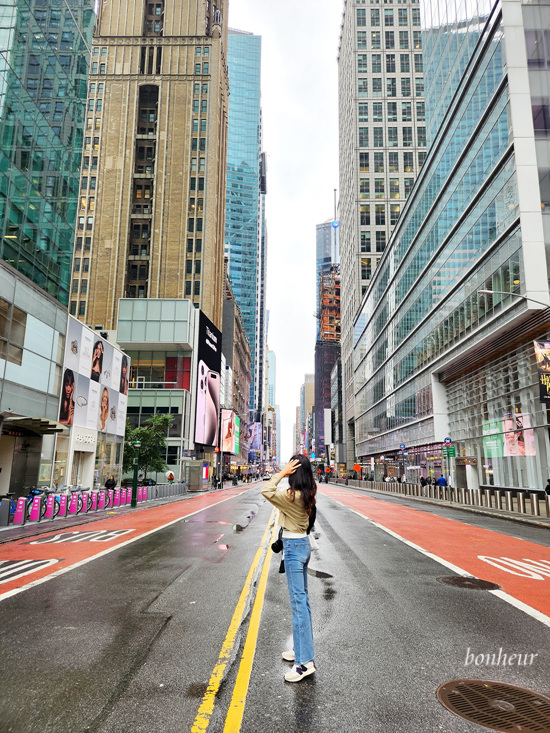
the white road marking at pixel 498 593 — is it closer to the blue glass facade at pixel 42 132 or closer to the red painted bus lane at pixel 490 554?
the red painted bus lane at pixel 490 554

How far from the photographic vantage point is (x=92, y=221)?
82.0 metres

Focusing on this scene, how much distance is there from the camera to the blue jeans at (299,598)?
445cm

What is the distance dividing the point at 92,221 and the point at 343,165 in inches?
2685

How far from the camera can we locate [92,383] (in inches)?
1267

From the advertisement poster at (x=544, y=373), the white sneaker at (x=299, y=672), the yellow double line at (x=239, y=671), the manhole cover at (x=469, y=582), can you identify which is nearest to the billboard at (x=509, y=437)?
the advertisement poster at (x=544, y=373)

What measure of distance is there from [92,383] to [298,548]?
98.8 ft

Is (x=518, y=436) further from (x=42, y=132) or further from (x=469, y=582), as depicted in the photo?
(x=42, y=132)

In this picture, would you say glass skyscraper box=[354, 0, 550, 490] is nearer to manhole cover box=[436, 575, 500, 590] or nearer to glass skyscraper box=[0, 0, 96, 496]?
manhole cover box=[436, 575, 500, 590]

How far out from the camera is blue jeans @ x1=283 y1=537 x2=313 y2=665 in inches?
175

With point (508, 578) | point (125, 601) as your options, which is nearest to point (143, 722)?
point (125, 601)

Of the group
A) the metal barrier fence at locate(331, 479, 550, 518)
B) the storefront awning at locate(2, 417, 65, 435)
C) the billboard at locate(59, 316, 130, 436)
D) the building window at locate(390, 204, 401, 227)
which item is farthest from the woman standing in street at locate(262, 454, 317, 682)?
the building window at locate(390, 204, 401, 227)

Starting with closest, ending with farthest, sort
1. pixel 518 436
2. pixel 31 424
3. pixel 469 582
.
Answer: pixel 469 582
pixel 31 424
pixel 518 436

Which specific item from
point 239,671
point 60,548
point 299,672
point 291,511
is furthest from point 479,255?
point 239,671

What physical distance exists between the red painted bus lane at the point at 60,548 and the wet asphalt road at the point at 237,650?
602mm
